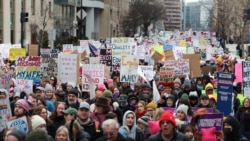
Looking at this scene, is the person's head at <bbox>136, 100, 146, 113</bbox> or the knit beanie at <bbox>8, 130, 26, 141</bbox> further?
the person's head at <bbox>136, 100, 146, 113</bbox>

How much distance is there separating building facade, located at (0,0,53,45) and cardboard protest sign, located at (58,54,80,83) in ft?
101

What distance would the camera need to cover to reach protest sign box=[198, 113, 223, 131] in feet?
29.6

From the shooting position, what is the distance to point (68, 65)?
16156mm

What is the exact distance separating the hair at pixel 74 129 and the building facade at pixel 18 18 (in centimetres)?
3850

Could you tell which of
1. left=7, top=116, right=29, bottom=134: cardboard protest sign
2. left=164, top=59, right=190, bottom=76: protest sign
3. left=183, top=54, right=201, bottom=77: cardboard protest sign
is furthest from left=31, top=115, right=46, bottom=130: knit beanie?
left=183, top=54, right=201, bottom=77: cardboard protest sign

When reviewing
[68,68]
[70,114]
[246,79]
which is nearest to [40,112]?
[70,114]

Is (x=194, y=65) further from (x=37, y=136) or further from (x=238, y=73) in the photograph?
(x=37, y=136)

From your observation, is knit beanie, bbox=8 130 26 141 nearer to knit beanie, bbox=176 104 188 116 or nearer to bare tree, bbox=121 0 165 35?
knit beanie, bbox=176 104 188 116

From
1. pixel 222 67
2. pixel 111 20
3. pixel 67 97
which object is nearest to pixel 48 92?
pixel 67 97

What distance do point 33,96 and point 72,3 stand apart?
59789mm

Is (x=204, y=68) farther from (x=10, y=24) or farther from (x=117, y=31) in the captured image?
(x=117, y=31)

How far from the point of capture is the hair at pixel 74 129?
27.5 feet

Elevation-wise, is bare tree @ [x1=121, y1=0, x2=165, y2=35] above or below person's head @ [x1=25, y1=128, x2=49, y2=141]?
above

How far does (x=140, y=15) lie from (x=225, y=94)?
8885cm
